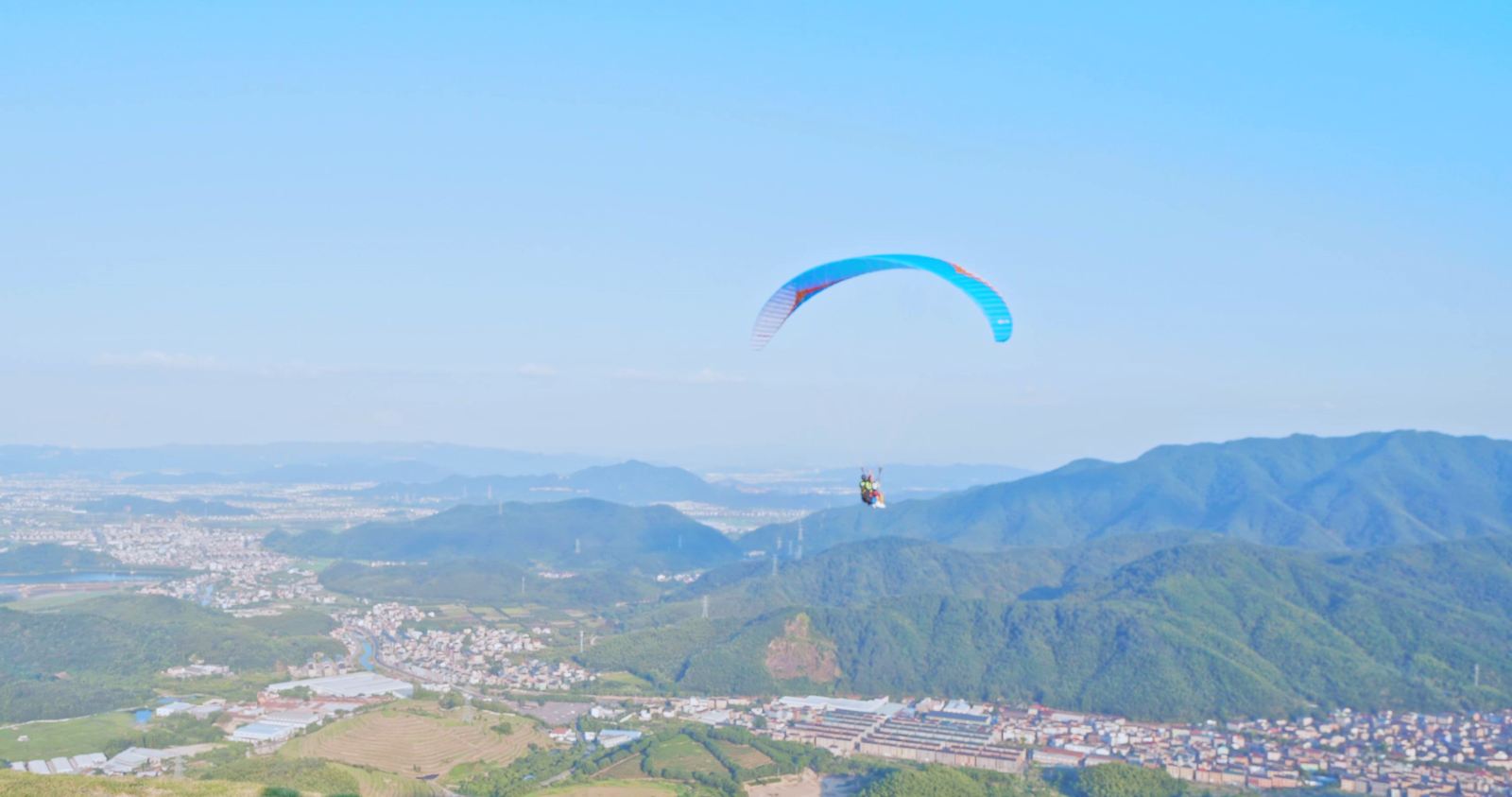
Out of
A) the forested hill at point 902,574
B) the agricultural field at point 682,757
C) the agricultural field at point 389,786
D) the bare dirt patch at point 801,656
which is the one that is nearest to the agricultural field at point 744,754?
the agricultural field at point 682,757

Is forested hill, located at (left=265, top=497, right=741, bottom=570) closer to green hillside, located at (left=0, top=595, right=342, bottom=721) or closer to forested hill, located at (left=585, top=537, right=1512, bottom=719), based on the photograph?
green hillside, located at (left=0, top=595, right=342, bottom=721)

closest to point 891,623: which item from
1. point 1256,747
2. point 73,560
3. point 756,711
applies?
point 756,711

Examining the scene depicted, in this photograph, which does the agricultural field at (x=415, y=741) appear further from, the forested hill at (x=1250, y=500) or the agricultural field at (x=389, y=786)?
the forested hill at (x=1250, y=500)

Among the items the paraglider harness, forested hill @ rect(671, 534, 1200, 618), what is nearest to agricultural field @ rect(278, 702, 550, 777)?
the paraglider harness

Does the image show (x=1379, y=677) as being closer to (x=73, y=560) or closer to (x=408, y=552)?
(x=408, y=552)

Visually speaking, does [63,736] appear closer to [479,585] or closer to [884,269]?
[884,269]

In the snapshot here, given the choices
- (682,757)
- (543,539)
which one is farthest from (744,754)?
(543,539)
